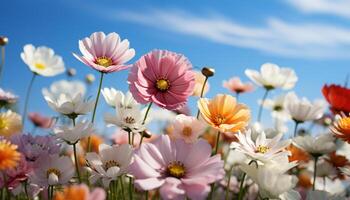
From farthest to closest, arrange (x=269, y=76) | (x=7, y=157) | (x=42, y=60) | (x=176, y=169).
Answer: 1. (x=42, y=60)
2. (x=269, y=76)
3. (x=176, y=169)
4. (x=7, y=157)

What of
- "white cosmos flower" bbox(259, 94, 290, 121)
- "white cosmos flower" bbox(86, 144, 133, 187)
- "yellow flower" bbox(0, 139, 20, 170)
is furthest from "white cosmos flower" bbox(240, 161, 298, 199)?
"white cosmos flower" bbox(259, 94, 290, 121)

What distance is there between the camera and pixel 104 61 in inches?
50.5

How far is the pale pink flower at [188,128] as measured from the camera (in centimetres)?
115

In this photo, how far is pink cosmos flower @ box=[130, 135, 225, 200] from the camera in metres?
0.94

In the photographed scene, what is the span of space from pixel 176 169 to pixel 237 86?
5.05 feet

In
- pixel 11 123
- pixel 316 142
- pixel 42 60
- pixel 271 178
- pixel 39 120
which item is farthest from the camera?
pixel 39 120

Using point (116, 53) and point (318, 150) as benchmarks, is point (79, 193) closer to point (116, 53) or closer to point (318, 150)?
point (116, 53)

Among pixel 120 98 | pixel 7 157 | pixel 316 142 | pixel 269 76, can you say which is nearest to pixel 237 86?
pixel 269 76

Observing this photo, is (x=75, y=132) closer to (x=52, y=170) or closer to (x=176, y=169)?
(x=52, y=170)

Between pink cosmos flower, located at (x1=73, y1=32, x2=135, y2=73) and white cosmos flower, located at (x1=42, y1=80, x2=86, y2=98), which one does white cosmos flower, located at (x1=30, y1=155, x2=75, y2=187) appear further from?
white cosmos flower, located at (x1=42, y1=80, x2=86, y2=98)

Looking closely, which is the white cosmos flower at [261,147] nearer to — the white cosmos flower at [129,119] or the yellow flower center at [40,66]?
the white cosmos flower at [129,119]

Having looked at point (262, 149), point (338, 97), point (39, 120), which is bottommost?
point (39, 120)

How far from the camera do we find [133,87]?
1192 mm

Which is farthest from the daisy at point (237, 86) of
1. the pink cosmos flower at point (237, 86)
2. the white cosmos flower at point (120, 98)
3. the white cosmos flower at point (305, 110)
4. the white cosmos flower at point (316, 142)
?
the white cosmos flower at point (120, 98)
